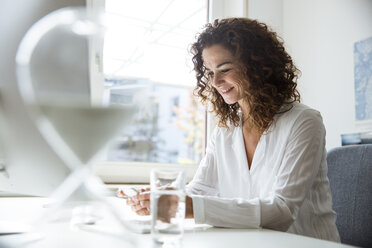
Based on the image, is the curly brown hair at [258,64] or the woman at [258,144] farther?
the curly brown hair at [258,64]

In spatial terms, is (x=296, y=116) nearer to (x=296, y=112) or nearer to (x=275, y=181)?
(x=296, y=112)

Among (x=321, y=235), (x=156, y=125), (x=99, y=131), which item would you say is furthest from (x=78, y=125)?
(x=156, y=125)

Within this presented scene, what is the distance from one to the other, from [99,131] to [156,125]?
2150mm

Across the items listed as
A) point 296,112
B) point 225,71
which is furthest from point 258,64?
point 296,112

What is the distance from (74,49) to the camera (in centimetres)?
46

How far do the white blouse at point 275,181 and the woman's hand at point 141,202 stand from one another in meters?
0.15

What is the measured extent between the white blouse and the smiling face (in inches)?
6.9

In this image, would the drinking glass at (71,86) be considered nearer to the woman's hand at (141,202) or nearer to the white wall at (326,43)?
the woman's hand at (141,202)

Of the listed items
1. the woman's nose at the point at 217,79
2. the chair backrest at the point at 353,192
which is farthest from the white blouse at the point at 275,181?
the woman's nose at the point at 217,79

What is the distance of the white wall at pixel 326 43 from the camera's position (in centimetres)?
173

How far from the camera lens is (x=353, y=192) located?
3.99 ft

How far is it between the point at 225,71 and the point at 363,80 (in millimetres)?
784

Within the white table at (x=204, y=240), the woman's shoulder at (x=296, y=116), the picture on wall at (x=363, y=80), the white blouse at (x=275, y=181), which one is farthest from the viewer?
the picture on wall at (x=363, y=80)

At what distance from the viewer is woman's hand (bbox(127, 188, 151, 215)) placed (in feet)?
3.00
